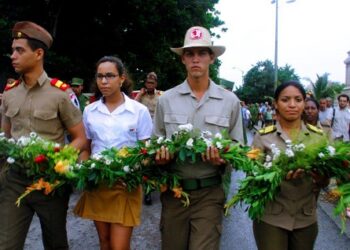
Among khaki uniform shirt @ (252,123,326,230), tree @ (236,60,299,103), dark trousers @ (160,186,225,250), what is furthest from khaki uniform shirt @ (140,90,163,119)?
tree @ (236,60,299,103)

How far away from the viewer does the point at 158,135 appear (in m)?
3.55

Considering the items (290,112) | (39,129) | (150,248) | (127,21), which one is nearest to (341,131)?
(150,248)

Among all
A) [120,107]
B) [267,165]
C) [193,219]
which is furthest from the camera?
[120,107]

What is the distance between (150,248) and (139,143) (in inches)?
88.2

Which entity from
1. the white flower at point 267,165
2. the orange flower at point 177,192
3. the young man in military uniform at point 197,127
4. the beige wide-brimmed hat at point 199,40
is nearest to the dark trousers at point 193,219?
the young man in military uniform at point 197,127

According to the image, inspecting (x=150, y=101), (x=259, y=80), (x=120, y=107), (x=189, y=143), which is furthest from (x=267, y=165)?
(x=259, y=80)

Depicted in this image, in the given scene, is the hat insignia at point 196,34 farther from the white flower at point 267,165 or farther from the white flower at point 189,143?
the white flower at point 267,165

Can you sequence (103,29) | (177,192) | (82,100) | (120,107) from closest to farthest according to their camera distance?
(177,192), (120,107), (82,100), (103,29)

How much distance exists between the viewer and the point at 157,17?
1689 centimetres

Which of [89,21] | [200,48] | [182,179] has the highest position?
[89,21]

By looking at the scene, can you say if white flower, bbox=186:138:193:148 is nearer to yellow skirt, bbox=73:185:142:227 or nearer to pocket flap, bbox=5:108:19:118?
yellow skirt, bbox=73:185:142:227

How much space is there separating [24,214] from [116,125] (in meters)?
1.01

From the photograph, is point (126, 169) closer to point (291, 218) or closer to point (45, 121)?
point (45, 121)

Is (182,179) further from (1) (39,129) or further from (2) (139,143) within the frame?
(1) (39,129)
